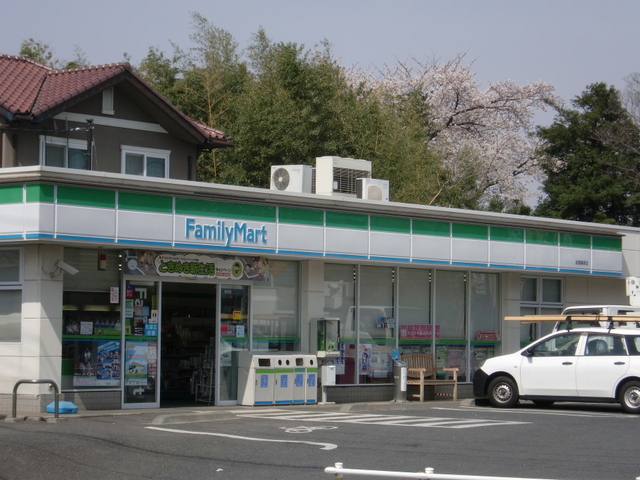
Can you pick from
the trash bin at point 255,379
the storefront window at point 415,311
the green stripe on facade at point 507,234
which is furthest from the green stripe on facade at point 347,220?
the green stripe on facade at point 507,234

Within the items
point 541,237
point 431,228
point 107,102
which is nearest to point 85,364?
point 107,102

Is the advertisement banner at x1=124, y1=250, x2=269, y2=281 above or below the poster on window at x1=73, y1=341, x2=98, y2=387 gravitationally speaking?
above

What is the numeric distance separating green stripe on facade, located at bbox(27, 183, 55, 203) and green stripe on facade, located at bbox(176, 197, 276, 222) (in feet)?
8.06

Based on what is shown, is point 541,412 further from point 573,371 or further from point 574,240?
point 574,240

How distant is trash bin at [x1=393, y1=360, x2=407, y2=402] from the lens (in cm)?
2061

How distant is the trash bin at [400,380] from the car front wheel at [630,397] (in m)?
4.87

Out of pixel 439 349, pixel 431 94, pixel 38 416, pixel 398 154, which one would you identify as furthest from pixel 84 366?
pixel 431 94

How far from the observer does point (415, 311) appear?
2188 centimetres

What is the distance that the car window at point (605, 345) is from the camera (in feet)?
58.5

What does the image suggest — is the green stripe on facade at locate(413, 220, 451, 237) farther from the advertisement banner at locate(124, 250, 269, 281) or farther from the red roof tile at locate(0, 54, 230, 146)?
the red roof tile at locate(0, 54, 230, 146)

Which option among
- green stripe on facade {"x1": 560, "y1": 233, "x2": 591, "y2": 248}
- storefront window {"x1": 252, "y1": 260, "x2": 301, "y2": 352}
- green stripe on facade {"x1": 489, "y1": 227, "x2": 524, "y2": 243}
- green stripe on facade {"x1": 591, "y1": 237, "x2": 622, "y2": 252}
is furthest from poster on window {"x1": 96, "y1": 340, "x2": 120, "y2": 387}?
green stripe on facade {"x1": 591, "y1": 237, "x2": 622, "y2": 252}

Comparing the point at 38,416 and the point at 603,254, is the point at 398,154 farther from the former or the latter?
the point at 38,416

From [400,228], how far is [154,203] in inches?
234

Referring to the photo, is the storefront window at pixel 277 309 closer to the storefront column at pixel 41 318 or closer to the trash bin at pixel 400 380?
the trash bin at pixel 400 380
